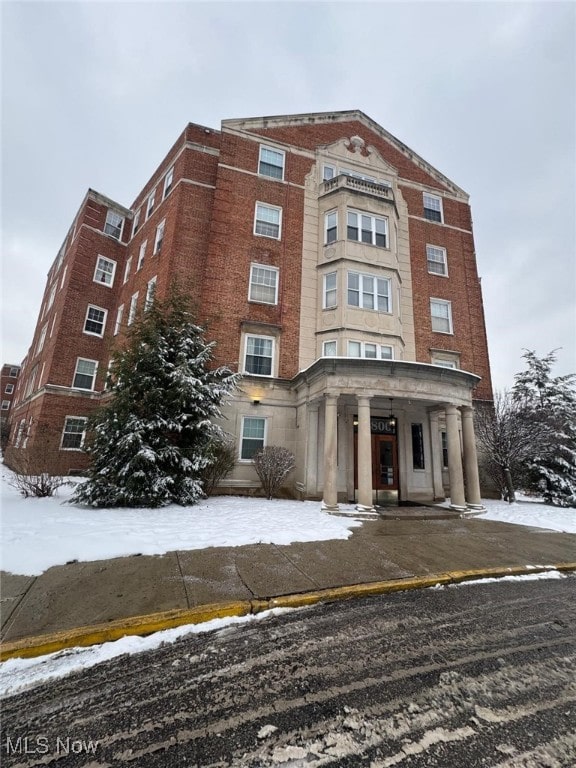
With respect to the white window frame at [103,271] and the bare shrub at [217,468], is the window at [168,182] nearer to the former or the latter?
the white window frame at [103,271]

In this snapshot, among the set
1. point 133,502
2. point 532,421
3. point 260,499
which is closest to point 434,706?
point 133,502

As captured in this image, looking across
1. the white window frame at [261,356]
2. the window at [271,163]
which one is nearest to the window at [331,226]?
the window at [271,163]

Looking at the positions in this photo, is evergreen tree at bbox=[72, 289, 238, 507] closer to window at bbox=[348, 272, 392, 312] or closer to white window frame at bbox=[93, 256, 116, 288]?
window at bbox=[348, 272, 392, 312]

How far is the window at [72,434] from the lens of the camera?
17.2 metres

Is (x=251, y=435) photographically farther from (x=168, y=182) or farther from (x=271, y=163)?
(x=168, y=182)

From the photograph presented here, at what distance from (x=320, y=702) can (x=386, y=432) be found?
12.0 meters

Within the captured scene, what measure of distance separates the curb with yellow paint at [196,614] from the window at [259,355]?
425 inches

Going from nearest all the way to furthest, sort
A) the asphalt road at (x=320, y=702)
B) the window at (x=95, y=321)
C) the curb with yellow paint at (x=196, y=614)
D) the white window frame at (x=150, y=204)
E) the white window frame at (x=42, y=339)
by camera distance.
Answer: the asphalt road at (x=320, y=702)
the curb with yellow paint at (x=196, y=614)
the white window frame at (x=150, y=204)
the window at (x=95, y=321)
the white window frame at (x=42, y=339)

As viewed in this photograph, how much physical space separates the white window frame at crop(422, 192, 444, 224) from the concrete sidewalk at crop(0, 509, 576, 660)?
18666 mm

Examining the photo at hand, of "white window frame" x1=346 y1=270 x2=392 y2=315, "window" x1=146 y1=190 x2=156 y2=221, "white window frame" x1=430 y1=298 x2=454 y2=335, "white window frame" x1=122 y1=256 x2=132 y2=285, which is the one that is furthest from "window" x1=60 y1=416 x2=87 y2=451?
"white window frame" x1=430 y1=298 x2=454 y2=335

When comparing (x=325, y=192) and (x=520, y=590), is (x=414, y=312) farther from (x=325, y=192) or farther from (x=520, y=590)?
(x=520, y=590)

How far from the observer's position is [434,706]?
2494 mm

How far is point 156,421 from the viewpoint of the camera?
10.3 metres

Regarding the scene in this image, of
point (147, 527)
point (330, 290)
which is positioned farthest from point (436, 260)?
point (147, 527)
